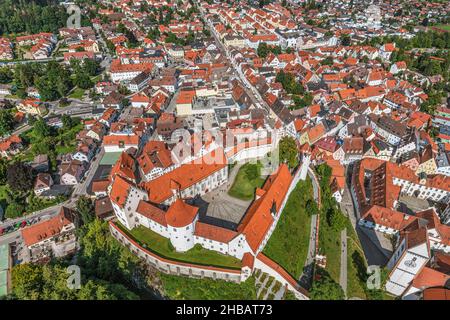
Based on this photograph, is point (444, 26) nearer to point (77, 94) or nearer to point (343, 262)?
point (343, 262)

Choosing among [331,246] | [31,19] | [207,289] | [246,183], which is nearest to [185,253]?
[207,289]

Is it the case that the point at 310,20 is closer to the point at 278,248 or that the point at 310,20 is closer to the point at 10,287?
the point at 278,248

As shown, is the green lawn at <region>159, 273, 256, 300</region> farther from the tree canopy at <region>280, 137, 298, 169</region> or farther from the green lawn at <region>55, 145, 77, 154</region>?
the green lawn at <region>55, 145, 77, 154</region>

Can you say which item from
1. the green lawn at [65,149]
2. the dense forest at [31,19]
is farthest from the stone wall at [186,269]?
the dense forest at [31,19]

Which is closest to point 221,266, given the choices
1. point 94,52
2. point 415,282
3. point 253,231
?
point 253,231

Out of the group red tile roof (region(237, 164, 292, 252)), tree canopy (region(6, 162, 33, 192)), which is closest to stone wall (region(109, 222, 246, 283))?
red tile roof (region(237, 164, 292, 252))
